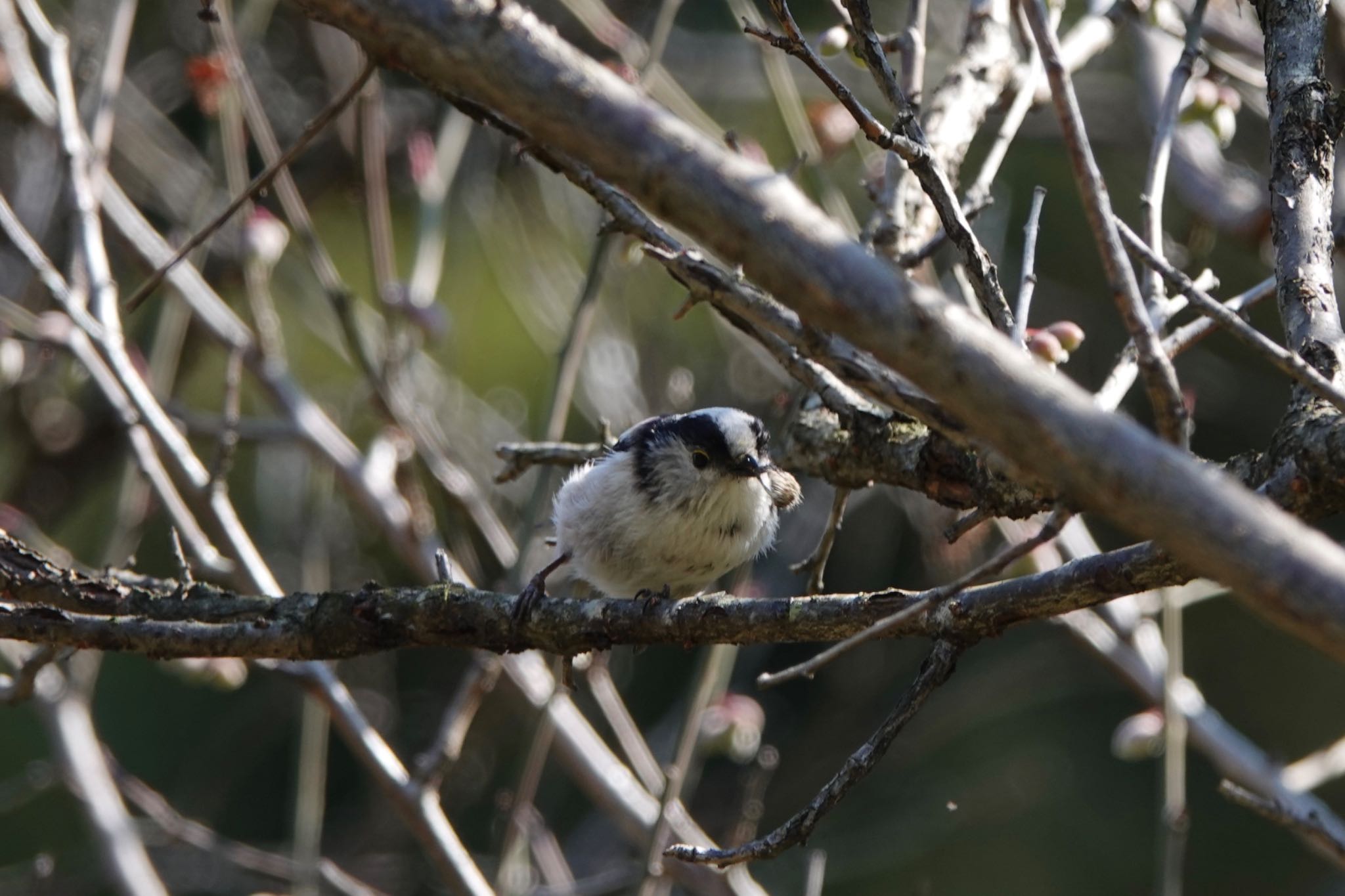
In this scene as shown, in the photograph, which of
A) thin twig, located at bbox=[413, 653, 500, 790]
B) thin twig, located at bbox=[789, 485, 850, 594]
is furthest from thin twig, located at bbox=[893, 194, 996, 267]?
thin twig, located at bbox=[413, 653, 500, 790]

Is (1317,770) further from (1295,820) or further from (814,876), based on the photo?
(814,876)

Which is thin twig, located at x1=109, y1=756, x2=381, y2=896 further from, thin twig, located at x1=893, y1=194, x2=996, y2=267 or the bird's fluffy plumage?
thin twig, located at x1=893, y1=194, x2=996, y2=267

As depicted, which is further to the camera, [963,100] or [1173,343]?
[963,100]

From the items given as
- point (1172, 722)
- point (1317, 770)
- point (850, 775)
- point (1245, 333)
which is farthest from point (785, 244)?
point (1317, 770)

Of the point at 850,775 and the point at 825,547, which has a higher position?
the point at 825,547

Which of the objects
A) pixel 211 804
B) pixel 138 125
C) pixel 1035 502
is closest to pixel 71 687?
pixel 211 804

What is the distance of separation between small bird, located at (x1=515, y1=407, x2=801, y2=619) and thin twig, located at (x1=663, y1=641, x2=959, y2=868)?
3.68 feet

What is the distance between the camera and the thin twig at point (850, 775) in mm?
1841

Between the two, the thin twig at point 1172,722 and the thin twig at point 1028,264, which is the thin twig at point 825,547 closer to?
the thin twig at point 1028,264

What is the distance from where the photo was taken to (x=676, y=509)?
10.2ft

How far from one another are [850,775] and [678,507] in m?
1.33

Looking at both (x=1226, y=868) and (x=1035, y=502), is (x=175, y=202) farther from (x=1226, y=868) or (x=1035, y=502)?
(x=1226, y=868)

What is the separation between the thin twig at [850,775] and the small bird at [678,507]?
3.68 ft

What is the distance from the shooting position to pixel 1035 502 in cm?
203
